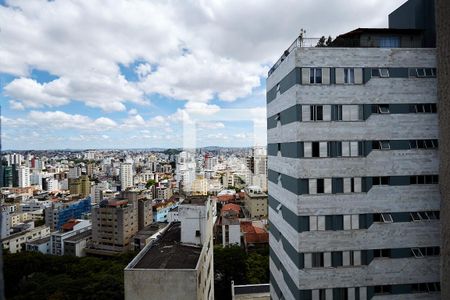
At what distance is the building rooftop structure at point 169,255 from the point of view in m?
12.4

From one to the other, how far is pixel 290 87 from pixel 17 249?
4541cm

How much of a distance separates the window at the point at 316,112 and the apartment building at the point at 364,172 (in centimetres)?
3

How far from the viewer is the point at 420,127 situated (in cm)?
1042

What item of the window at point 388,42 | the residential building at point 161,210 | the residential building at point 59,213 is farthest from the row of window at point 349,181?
the residential building at point 59,213

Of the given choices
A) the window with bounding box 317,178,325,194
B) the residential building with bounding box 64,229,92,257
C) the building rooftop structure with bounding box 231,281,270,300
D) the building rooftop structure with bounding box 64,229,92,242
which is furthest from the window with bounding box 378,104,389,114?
the building rooftop structure with bounding box 64,229,92,242

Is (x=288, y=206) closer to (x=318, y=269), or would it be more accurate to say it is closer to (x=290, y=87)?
(x=318, y=269)

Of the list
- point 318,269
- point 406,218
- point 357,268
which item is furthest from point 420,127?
point 318,269

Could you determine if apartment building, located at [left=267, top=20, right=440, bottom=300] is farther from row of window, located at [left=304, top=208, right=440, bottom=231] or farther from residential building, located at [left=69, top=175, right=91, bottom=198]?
residential building, located at [left=69, top=175, right=91, bottom=198]

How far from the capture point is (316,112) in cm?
1028

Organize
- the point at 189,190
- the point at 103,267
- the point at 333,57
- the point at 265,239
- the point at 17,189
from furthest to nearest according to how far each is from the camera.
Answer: the point at 17,189 → the point at 189,190 → the point at 265,239 → the point at 103,267 → the point at 333,57

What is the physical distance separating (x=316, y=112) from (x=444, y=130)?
381cm

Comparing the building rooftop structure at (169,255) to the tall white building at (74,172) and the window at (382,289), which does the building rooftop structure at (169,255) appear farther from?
the tall white building at (74,172)

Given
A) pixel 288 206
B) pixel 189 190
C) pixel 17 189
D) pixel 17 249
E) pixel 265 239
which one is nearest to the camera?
pixel 288 206

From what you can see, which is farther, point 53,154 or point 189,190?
point 53,154
